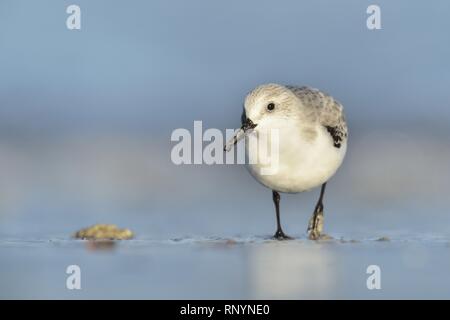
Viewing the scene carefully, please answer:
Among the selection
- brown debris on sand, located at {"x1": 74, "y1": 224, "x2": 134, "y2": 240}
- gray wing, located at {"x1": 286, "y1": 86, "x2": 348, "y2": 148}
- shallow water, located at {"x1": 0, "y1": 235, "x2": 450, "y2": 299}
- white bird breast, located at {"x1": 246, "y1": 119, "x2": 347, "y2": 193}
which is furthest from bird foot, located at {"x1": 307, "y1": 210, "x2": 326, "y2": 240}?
brown debris on sand, located at {"x1": 74, "y1": 224, "x2": 134, "y2": 240}

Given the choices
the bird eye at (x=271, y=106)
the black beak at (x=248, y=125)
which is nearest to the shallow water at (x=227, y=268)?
the black beak at (x=248, y=125)

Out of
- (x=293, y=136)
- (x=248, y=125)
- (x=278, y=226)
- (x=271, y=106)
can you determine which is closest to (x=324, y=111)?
(x=293, y=136)

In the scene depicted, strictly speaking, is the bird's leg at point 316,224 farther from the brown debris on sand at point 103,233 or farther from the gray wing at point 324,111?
the brown debris on sand at point 103,233

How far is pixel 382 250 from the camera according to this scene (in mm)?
8594

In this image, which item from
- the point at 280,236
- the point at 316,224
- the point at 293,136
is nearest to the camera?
the point at 293,136

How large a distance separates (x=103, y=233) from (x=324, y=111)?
2356mm

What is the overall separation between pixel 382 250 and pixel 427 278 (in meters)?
1.00

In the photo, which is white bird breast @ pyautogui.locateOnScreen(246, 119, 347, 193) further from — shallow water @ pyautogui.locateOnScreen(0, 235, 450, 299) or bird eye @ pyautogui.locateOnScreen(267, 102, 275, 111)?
shallow water @ pyautogui.locateOnScreen(0, 235, 450, 299)

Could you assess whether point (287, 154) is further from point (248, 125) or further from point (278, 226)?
point (278, 226)

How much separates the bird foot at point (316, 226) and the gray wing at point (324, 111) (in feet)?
2.28

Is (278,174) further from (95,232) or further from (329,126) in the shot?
(95,232)

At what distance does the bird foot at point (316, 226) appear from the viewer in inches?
371

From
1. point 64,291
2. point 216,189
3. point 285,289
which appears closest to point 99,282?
point 64,291

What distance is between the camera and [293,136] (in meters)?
9.13
